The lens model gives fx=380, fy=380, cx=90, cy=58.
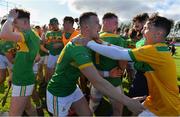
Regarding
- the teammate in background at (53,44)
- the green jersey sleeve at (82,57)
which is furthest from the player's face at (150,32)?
the teammate in background at (53,44)

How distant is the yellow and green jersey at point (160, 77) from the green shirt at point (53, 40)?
6614 mm

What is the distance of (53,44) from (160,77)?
6.91 m

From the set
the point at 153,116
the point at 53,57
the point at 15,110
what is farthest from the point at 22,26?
the point at 53,57

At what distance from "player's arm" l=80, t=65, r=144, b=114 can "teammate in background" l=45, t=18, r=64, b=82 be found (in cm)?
654

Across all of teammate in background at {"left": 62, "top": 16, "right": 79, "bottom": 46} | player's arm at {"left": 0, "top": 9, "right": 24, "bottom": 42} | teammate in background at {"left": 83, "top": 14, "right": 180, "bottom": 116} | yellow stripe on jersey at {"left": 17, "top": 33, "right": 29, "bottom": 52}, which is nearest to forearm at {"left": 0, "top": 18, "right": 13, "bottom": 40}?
player's arm at {"left": 0, "top": 9, "right": 24, "bottom": 42}

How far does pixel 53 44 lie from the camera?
35.0ft

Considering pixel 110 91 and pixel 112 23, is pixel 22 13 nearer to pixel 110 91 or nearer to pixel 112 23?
pixel 112 23

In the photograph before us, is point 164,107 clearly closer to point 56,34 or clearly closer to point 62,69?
point 62,69

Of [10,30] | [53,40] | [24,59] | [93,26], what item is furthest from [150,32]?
[53,40]

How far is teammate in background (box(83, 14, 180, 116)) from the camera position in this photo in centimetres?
392

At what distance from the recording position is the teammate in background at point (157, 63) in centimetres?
392

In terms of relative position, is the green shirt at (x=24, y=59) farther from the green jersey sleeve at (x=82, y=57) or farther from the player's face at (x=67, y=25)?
the player's face at (x=67, y=25)

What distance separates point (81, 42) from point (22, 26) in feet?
5.27

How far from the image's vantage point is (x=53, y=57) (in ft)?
34.3
